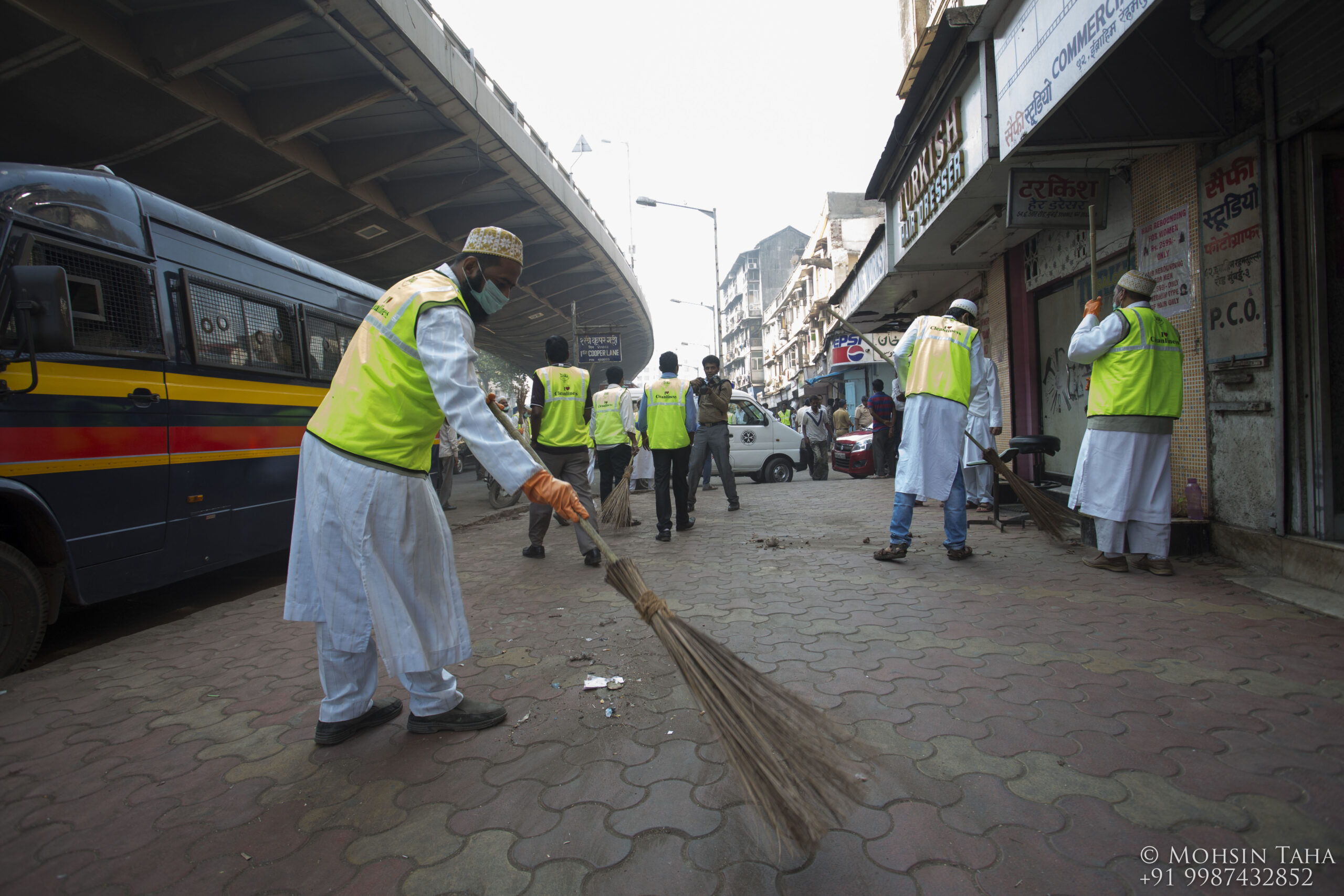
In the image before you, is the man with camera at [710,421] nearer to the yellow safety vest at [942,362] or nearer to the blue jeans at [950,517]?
the yellow safety vest at [942,362]

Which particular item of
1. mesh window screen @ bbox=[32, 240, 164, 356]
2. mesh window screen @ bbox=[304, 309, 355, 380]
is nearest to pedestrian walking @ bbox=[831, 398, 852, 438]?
mesh window screen @ bbox=[304, 309, 355, 380]

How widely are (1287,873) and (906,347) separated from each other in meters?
3.95

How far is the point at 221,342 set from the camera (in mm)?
4762

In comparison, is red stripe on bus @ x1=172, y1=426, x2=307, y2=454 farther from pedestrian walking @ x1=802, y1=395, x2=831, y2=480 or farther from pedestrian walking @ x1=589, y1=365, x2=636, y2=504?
pedestrian walking @ x1=802, y1=395, x2=831, y2=480

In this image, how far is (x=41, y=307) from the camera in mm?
3021

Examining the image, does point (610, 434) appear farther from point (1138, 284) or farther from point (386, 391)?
point (386, 391)

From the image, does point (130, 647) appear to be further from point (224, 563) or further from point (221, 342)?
point (221, 342)

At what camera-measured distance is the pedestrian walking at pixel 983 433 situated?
639 centimetres

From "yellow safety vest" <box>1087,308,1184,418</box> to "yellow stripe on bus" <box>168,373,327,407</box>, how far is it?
16.8 ft

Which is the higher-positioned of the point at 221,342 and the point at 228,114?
the point at 228,114

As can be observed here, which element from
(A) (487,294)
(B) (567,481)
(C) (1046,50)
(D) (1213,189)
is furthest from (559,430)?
(D) (1213,189)

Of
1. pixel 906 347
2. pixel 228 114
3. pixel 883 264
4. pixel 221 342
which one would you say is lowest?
pixel 906 347

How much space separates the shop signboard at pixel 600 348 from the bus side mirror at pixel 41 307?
613 inches

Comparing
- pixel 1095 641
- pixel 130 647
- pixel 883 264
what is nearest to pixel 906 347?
pixel 1095 641
